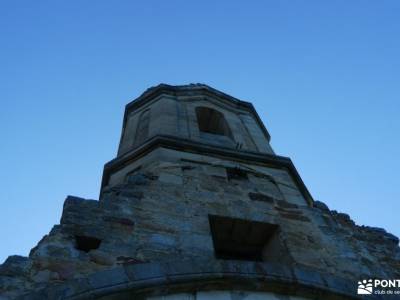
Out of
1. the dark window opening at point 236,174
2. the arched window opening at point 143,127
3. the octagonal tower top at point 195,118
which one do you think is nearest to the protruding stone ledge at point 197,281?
the dark window opening at point 236,174

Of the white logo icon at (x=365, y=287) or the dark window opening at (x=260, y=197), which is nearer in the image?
the white logo icon at (x=365, y=287)

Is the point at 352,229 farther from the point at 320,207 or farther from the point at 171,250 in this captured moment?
the point at 171,250

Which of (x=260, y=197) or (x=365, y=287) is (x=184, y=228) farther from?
(x=365, y=287)

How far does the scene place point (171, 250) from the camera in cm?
462

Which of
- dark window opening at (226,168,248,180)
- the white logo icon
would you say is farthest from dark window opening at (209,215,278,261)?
dark window opening at (226,168,248,180)

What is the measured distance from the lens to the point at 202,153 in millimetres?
7535

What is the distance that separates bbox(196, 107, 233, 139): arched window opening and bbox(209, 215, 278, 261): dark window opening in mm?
5170

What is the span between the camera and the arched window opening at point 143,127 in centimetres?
934

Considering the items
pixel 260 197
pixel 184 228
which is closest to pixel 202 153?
pixel 260 197

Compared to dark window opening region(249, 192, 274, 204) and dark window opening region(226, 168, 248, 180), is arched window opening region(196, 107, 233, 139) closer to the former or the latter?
dark window opening region(226, 168, 248, 180)

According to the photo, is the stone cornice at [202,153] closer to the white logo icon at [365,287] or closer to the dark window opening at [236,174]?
the dark window opening at [236,174]

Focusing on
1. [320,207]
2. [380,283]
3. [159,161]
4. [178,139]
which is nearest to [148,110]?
[178,139]

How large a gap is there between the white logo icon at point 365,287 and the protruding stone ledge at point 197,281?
65mm

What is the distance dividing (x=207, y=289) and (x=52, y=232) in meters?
1.46
